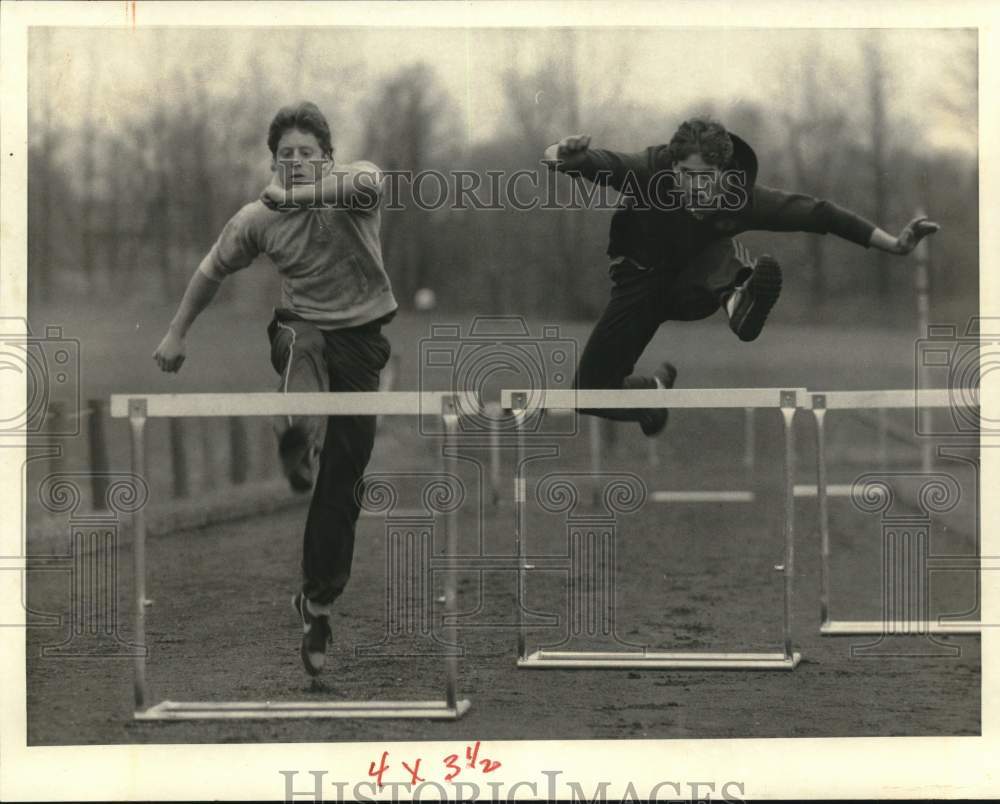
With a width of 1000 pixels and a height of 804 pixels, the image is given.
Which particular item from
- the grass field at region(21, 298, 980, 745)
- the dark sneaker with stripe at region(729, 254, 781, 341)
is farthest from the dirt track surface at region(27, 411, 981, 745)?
the dark sneaker with stripe at region(729, 254, 781, 341)

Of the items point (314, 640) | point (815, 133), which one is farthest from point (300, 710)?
point (815, 133)

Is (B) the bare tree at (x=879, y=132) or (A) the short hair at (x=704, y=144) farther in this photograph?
(B) the bare tree at (x=879, y=132)

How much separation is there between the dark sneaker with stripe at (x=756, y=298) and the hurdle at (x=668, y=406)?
1.27ft

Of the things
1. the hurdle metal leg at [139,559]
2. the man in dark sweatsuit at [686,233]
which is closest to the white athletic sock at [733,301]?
the man in dark sweatsuit at [686,233]

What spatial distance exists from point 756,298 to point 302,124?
182cm

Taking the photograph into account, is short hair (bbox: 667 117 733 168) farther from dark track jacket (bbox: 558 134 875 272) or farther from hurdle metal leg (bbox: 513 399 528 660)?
hurdle metal leg (bbox: 513 399 528 660)

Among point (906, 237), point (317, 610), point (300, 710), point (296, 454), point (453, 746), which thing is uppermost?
point (906, 237)

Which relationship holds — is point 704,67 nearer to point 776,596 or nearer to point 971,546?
point 971,546

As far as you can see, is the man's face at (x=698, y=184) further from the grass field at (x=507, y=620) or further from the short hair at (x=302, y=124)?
the short hair at (x=302, y=124)

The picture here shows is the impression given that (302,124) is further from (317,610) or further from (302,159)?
(317,610)

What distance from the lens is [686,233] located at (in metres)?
6.41

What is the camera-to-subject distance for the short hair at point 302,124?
240 inches

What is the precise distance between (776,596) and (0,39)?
4.40 m

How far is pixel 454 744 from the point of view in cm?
582
